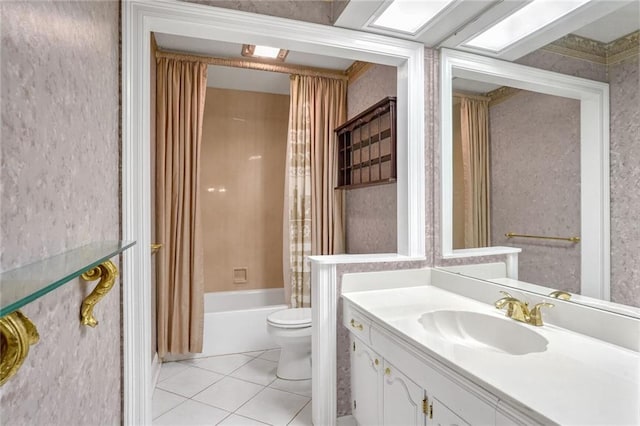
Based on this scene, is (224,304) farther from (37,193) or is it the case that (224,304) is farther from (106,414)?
(37,193)

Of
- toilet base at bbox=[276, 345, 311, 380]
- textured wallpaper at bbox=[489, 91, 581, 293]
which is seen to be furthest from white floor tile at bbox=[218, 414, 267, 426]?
textured wallpaper at bbox=[489, 91, 581, 293]

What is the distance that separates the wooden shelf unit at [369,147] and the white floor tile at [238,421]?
1708 mm

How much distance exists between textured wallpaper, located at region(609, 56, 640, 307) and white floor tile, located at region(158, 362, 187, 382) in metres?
2.77

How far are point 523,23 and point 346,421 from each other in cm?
220

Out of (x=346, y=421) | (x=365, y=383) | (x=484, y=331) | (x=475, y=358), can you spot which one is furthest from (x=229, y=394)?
(x=475, y=358)

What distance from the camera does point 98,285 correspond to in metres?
0.86

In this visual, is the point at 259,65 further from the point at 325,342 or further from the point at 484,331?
the point at 484,331

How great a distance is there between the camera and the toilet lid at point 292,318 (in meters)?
2.43

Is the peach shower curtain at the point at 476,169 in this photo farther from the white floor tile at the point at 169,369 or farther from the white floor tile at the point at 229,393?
the white floor tile at the point at 169,369

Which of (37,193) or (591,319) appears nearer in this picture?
(37,193)

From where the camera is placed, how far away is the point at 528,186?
1.37m

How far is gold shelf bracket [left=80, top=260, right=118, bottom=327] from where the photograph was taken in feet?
2.82

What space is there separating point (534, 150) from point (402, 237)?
Result: 0.88 metres

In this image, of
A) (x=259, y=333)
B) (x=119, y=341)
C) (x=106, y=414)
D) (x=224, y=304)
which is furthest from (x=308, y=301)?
(x=106, y=414)
